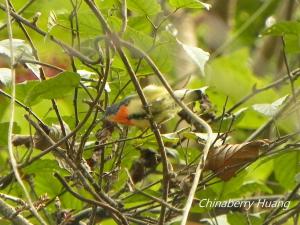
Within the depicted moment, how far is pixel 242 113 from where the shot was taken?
1550 millimetres

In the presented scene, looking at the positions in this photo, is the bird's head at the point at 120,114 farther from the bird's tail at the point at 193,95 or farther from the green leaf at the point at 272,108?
the green leaf at the point at 272,108

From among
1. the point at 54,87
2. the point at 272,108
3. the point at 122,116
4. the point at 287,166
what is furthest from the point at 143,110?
the point at 287,166

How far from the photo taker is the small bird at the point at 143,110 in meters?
1.21

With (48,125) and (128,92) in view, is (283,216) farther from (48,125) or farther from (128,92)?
(48,125)

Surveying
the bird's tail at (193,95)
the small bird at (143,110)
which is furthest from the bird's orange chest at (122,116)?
the bird's tail at (193,95)

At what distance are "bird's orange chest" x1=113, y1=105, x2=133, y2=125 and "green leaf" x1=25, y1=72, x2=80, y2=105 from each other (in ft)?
0.31

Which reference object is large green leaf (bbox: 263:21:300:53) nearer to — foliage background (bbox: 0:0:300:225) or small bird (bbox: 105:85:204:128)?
foliage background (bbox: 0:0:300:225)

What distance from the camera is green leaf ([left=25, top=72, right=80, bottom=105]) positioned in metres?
1.26

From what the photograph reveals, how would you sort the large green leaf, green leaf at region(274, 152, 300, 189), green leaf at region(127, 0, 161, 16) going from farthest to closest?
1. green leaf at region(274, 152, 300, 189)
2. the large green leaf
3. green leaf at region(127, 0, 161, 16)

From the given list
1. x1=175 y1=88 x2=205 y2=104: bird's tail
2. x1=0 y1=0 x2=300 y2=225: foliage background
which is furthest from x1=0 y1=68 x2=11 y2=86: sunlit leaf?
x1=175 y1=88 x2=205 y2=104: bird's tail

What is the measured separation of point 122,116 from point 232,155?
250 mm

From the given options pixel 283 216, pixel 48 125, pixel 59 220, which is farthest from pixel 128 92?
pixel 283 216

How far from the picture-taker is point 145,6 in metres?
1.34

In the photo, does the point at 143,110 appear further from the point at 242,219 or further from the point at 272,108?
the point at 242,219
